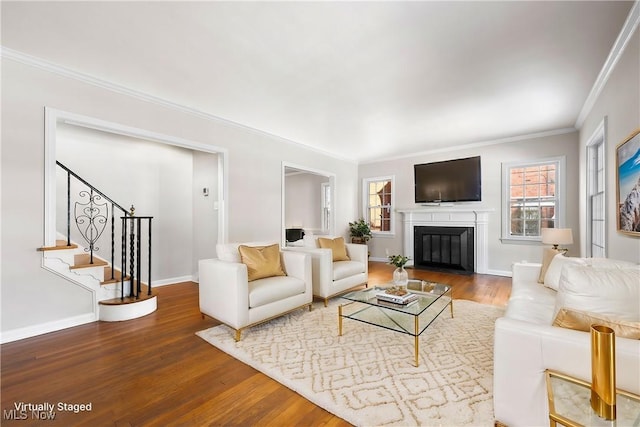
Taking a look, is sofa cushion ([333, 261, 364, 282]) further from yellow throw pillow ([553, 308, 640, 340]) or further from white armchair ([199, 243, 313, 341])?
yellow throw pillow ([553, 308, 640, 340])

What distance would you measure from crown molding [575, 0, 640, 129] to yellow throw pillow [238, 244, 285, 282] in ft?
11.8

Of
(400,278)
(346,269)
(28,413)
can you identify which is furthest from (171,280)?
(400,278)

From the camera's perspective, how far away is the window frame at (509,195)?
4695mm

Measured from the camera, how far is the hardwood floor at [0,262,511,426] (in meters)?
1.57

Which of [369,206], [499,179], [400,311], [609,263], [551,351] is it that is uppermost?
[499,179]

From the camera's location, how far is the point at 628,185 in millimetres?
2230

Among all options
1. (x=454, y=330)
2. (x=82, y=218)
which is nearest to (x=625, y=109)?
(x=454, y=330)

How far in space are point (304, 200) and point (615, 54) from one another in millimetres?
6729

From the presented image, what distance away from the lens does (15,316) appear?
97.8 inches

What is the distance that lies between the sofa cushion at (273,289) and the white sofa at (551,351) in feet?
6.38

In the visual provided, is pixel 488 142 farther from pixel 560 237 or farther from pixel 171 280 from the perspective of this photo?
pixel 171 280

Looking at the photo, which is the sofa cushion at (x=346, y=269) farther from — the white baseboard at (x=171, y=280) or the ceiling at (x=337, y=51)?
the white baseboard at (x=171, y=280)

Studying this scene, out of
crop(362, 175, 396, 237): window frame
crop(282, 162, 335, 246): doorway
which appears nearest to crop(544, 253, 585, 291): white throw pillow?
crop(362, 175, 396, 237): window frame

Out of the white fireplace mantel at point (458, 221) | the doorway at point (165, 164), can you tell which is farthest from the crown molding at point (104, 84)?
the white fireplace mantel at point (458, 221)
